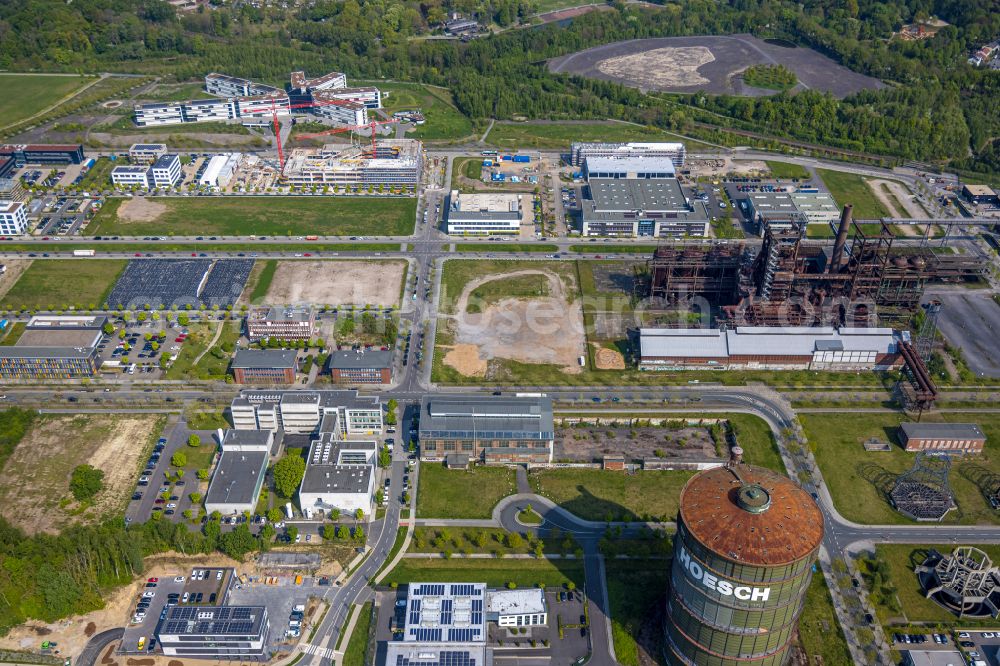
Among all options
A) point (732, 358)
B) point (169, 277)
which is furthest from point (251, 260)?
point (732, 358)

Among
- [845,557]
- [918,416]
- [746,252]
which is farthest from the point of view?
[746,252]

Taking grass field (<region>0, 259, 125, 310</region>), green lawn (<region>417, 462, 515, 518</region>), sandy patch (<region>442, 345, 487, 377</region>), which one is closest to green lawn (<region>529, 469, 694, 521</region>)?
green lawn (<region>417, 462, 515, 518</region>)

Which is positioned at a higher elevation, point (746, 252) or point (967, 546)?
point (746, 252)

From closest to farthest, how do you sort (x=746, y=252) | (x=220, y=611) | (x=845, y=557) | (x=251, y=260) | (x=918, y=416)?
(x=220, y=611)
(x=845, y=557)
(x=918, y=416)
(x=746, y=252)
(x=251, y=260)

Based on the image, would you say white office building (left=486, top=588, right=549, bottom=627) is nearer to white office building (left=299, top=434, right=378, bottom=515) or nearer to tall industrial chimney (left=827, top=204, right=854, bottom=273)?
white office building (left=299, top=434, right=378, bottom=515)

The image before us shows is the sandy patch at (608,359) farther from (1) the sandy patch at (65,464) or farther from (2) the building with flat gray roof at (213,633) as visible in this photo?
(1) the sandy patch at (65,464)

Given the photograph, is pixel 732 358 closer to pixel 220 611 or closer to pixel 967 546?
pixel 967 546
